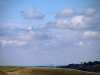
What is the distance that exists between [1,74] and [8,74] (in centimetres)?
311

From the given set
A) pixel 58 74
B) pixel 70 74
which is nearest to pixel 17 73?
pixel 58 74

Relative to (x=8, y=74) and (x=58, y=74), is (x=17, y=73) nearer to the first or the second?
(x=8, y=74)

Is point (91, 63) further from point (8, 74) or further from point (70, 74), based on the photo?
point (8, 74)

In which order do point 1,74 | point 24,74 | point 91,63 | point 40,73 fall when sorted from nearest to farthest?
point 1,74
point 24,74
point 40,73
point 91,63

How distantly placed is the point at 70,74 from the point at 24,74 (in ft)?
56.3

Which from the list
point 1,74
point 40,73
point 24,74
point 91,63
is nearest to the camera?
point 1,74

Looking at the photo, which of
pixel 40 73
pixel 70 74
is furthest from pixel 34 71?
pixel 70 74

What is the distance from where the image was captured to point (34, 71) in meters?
73.6

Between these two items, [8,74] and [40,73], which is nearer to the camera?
[8,74]

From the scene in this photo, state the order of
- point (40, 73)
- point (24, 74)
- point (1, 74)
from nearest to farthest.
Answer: point (1, 74) → point (24, 74) → point (40, 73)

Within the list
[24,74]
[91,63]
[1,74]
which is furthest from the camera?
[91,63]

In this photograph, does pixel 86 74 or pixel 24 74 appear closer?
pixel 24 74

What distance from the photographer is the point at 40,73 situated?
71.3 m

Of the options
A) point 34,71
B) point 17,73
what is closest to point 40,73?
point 34,71
